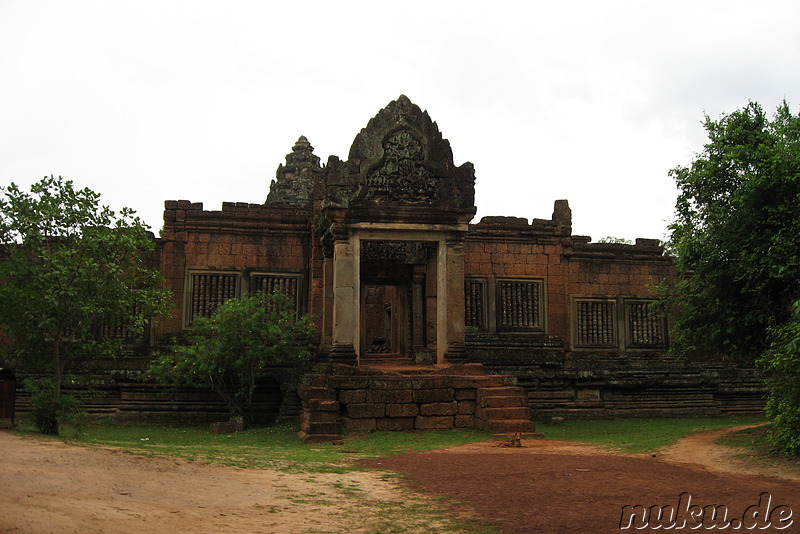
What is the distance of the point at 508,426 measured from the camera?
41.8ft

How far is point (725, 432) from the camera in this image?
42.2 feet

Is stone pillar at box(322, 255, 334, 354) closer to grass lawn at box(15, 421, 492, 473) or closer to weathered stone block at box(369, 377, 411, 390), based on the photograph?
grass lawn at box(15, 421, 492, 473)

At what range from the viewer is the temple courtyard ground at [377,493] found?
5.82m

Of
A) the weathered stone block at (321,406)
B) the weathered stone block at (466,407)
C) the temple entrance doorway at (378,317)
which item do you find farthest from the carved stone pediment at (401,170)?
the temple entrance doorway at (378,317)

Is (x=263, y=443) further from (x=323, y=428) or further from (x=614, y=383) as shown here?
(x=614, y=383)

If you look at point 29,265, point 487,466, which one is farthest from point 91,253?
point 487,466

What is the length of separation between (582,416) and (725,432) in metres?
4.01

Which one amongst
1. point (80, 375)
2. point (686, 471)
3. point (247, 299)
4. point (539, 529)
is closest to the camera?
point (539, 529)

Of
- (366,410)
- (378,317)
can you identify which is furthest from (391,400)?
(378,317)

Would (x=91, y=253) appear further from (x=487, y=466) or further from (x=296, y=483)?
(x=487, y=466)

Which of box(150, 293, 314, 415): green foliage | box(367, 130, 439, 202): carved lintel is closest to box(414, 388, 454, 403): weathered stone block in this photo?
box(150, 293, 314, 415): green foliage

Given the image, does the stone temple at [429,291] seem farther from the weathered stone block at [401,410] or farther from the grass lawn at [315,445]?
the grass lawn at [315,445]

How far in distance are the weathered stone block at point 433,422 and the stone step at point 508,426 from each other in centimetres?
78

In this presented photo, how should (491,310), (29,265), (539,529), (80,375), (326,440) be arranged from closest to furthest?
1. (539,529)
2. (29,265)
3. (326,440)
4. (80,375)
5. (491,310)
